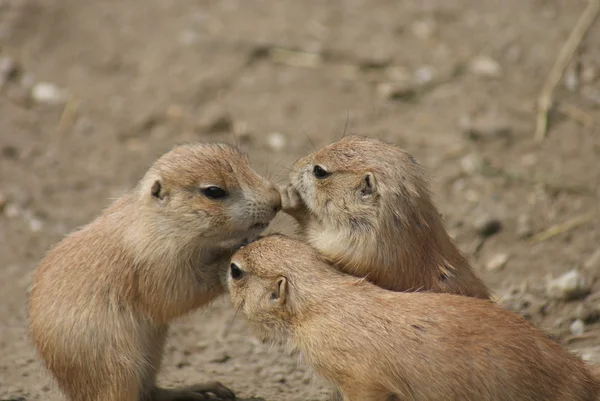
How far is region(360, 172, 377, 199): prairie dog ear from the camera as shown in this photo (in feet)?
15.6

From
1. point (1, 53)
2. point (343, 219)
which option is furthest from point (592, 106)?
point (1, 53)

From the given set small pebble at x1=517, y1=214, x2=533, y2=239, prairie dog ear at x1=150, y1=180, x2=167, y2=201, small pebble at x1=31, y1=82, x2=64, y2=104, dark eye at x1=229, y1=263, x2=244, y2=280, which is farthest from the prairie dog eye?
small pebble at x1=31, y1=82, x2=64, y2=104

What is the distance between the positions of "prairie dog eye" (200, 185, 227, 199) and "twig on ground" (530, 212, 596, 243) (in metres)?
2.67

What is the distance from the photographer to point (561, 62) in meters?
8.13

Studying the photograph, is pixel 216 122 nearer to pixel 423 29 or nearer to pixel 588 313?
pixel 423 29

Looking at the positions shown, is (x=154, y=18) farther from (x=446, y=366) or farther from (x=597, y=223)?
(x=446, y=366)

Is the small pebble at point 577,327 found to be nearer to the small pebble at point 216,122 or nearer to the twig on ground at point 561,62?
the twig on ground at point 561,62

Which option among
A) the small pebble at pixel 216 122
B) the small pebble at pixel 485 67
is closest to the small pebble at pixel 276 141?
the small pebble at pixel 216 122

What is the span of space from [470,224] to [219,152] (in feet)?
8.14

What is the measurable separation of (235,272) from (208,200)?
16.0 inches

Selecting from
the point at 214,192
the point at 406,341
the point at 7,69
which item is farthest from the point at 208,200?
the point at 7,69

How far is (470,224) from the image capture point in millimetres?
6844

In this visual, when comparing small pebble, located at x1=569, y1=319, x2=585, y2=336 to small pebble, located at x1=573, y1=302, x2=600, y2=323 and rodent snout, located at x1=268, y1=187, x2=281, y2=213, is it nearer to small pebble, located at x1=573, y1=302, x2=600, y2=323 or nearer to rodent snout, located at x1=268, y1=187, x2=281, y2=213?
small pebble, located at x1=573, y1=302, x2=600, y2=323

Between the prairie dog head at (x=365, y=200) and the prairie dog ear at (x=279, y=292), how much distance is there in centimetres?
36
